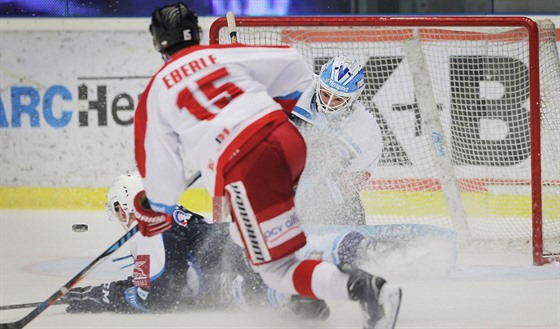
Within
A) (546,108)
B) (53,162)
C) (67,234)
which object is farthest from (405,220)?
(53,162)

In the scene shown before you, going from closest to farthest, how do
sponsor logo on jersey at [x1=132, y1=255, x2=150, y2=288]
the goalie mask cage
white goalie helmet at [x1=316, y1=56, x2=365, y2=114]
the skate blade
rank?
1. the skate blade
2. sponsor logo on jersey at [x1=132, y1=255, x2=150, y2=288]
3. white goalie helmet at [x1=316, y1=56, x2=365, y2=114]
4. the goalie mask cage

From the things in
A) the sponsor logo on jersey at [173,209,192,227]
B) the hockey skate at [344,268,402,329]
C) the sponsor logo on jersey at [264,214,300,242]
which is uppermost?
the sponsor logo on jersey at [264,214,300,242]

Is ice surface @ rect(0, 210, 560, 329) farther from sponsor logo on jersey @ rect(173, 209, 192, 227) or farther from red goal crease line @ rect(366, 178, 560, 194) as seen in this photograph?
red goal crease line @ rect(366, 178, 560, 194)

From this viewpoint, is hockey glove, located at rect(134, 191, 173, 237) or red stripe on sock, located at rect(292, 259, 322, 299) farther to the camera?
hockey glove, located at rect(134, 191, 173, 237)

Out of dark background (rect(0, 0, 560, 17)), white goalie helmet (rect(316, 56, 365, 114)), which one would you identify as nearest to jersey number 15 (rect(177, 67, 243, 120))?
white goalie helmet (rect(316, 56, 365, 114))

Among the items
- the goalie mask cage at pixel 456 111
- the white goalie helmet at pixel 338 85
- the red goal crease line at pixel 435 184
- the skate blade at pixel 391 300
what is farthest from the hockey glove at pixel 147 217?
the red goal crease line at pixel 435 184

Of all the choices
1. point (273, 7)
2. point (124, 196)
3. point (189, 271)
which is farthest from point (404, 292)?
point (273, 7)

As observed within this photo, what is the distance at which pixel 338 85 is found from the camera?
161 inches

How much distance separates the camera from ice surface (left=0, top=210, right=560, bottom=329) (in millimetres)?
3221

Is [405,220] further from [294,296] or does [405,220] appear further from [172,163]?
[172,163]

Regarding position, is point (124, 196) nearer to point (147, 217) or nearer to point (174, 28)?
point (147, 217)

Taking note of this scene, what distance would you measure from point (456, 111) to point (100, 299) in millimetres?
2776

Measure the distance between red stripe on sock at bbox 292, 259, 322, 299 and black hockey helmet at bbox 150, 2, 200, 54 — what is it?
703mm

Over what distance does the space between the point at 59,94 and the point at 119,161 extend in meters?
0.59
